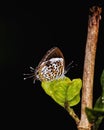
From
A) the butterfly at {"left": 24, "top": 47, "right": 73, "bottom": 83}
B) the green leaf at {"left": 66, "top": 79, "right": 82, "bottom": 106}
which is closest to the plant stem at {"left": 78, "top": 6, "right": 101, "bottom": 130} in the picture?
the green leaf at {"left": 66, "top": 79, "right": 82, "bottom": 106}

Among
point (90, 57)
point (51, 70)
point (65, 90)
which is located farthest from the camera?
point (51, 70)

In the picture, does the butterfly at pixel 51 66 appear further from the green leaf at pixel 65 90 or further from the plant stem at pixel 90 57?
the plant stem at pixel 90 57

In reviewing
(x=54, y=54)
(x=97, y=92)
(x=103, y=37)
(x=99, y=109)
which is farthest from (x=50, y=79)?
(x=103, y=37)

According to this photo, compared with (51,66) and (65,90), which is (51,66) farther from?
(65,90)

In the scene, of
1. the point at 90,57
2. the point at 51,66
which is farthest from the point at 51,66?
the point at 90,57

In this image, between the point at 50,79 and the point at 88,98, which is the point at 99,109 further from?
the point at 50,79

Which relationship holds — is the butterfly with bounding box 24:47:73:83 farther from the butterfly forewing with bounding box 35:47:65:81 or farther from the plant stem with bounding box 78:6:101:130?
the plant stem with bounding box 78:6:101:130
